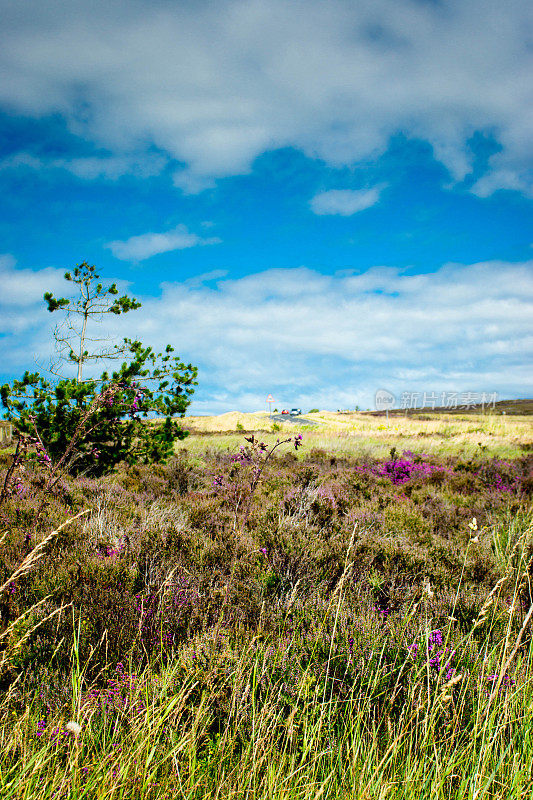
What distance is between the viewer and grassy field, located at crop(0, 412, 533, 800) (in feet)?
5.97

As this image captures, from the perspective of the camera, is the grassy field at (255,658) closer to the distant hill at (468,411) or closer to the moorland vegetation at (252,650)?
the moorland vegetation at (252,650)

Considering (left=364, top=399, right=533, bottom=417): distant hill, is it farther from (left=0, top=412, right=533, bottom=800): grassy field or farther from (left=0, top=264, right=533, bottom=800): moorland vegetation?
(left=0, top=412, right=533, bottom=800): grassy field

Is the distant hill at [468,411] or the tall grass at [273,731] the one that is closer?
the tall grass at [273,731]

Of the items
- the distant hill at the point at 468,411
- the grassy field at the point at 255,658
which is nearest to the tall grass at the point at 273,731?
the grassy field at the point at 255,658

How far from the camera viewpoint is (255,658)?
8.43 ft

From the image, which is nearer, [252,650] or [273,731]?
[273,731]

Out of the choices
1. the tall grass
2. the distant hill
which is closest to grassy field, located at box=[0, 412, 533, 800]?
the tall grass

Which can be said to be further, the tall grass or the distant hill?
the distant hill

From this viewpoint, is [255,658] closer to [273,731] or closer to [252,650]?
[252,650]

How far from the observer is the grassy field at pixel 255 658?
5.97ft

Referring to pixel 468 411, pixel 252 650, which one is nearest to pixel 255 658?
pixel 252 650

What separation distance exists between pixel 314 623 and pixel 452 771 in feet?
3.77

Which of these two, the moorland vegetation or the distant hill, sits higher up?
the distant hill

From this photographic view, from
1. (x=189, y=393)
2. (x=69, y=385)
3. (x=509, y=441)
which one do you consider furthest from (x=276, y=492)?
(x=509, y=441)
